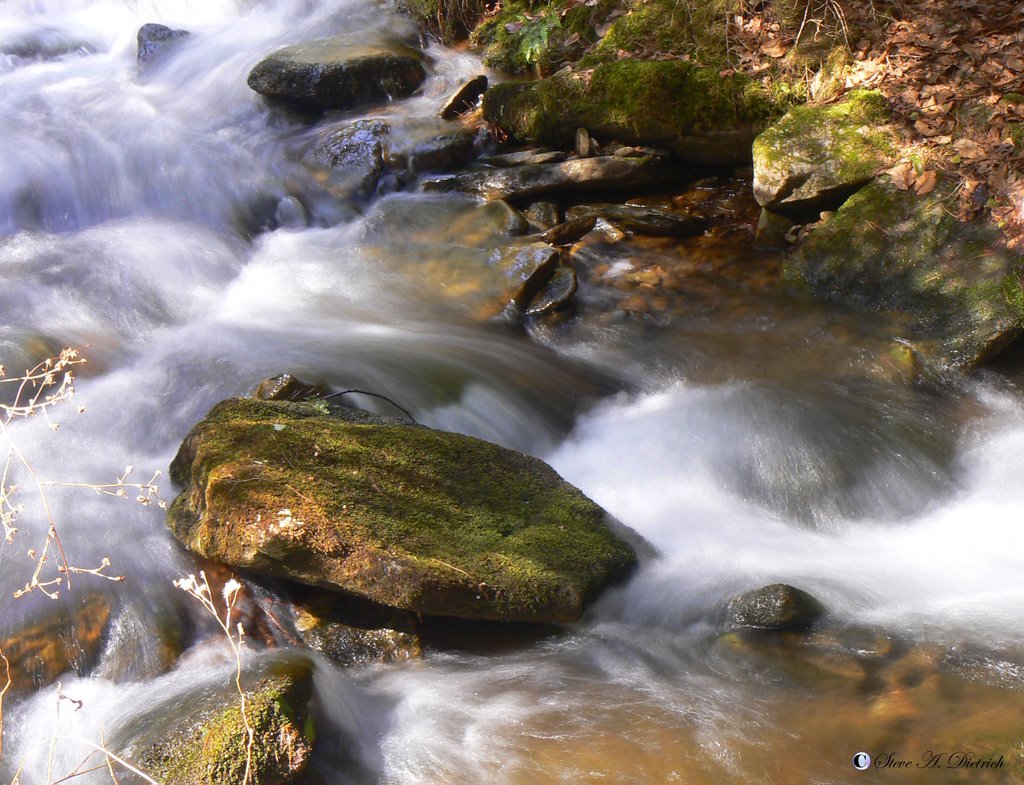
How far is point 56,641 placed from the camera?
3766 mm

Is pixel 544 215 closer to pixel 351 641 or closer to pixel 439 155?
pixel 439 155

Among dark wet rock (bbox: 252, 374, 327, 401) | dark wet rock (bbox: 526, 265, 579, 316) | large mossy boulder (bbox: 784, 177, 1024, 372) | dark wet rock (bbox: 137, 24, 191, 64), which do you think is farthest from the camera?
dark wet rock (bbox: 137, 24, 191, 64)

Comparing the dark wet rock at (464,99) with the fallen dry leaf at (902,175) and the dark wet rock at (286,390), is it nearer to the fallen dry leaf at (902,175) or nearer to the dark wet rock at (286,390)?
the fallen dry leaf at (902,175)

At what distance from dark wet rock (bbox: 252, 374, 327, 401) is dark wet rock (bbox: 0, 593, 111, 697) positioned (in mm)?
1462

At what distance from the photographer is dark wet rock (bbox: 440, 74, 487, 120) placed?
8578 mm

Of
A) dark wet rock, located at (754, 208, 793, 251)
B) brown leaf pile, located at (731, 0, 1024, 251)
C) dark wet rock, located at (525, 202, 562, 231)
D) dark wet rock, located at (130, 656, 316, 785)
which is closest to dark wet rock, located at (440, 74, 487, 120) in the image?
dark wet rock, located at (525, 202, 562, 231)

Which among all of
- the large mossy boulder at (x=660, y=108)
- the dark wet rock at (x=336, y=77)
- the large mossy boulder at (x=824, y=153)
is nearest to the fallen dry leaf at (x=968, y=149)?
the large mossy boulder at (x=824, y=153)

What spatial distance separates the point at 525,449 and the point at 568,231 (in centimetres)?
256

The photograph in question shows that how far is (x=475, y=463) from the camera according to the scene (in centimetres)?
435

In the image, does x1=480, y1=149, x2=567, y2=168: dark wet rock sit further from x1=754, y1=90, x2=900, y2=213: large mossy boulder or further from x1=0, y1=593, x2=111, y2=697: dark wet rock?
x1=0, y1=593, x2=111, y2=697: dark wet rock

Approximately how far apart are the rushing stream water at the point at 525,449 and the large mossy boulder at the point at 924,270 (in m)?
0.26

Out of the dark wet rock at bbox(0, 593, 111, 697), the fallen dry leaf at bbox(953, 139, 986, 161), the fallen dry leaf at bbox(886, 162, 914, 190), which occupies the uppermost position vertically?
the fallen dry leaf at bbox(953, 139, 986, 161)

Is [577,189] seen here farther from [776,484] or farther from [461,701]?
[461,701]

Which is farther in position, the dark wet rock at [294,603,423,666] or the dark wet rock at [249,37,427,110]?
the dark wet rock at [249,37,427,110]
